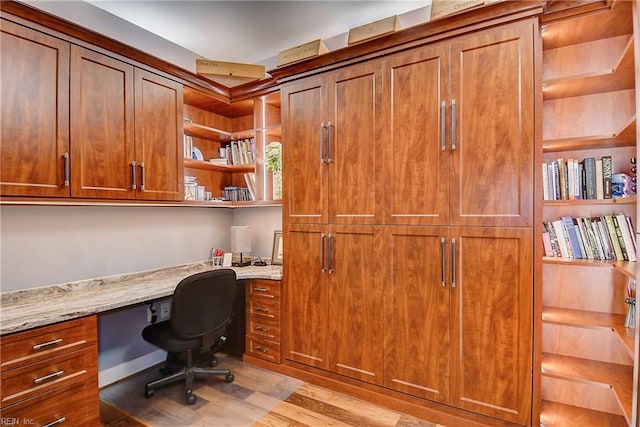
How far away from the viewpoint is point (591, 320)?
1798mm

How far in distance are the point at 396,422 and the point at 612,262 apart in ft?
5.03

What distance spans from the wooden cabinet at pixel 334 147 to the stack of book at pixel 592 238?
1.06m

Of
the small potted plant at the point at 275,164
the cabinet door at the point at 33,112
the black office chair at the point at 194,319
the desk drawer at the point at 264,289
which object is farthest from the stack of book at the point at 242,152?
the cabinet door at the point at 33,112

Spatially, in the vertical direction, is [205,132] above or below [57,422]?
above

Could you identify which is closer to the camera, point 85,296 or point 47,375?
point 47,375

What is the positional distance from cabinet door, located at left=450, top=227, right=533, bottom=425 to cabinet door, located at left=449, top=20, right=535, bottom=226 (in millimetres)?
139

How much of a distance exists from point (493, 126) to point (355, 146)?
2.79 feet

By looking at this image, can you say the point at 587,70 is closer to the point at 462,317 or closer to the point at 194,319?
the point at 462,317

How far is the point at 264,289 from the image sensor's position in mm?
2721

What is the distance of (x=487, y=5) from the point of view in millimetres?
1790

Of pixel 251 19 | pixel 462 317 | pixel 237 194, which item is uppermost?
pixel 251 19

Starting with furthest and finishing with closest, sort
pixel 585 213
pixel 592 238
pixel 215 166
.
A: pixel 215 166
pixel 585 213
pixel 592 238

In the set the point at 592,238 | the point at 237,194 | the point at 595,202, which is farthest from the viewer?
the point at 237,194

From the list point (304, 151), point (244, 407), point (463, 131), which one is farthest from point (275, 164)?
point (244, 407)
